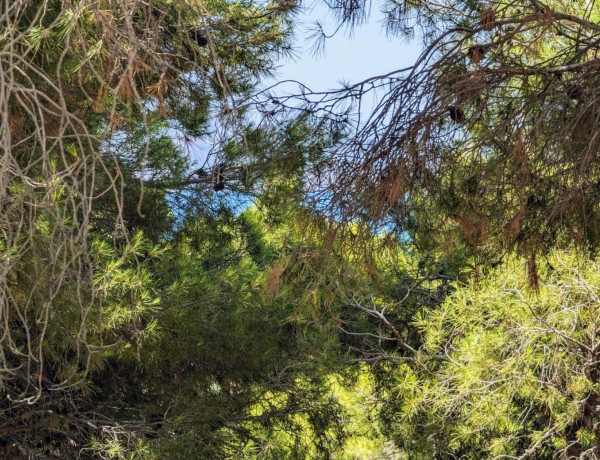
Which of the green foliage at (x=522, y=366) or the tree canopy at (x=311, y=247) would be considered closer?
the tree canopy at (x=311, y=247)

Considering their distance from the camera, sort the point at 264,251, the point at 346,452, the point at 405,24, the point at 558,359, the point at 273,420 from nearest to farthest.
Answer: the point at 405,24 < the point at 558,359 < the point at 273,420 < the point at 264,251 < the point at 346,452

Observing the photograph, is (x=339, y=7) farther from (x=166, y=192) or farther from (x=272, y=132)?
(x=166, y=192)

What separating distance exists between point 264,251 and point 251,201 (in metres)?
0.97

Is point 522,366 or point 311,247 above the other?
point 311,247

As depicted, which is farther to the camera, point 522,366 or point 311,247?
point 522,366

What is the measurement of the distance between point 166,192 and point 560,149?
349 cm

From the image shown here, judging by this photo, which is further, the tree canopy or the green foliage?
the green foliage

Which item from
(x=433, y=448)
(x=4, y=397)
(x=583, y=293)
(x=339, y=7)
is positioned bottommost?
(x=433, y=448)

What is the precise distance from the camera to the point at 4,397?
530 centimetres

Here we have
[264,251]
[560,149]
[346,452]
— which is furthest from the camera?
[346,452]

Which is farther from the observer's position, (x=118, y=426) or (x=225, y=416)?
(x=225, y=416)

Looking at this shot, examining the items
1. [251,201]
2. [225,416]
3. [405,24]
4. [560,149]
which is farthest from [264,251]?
[560,149]

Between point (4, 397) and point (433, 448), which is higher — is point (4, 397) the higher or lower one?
the higher one

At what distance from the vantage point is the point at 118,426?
16.8 feet
